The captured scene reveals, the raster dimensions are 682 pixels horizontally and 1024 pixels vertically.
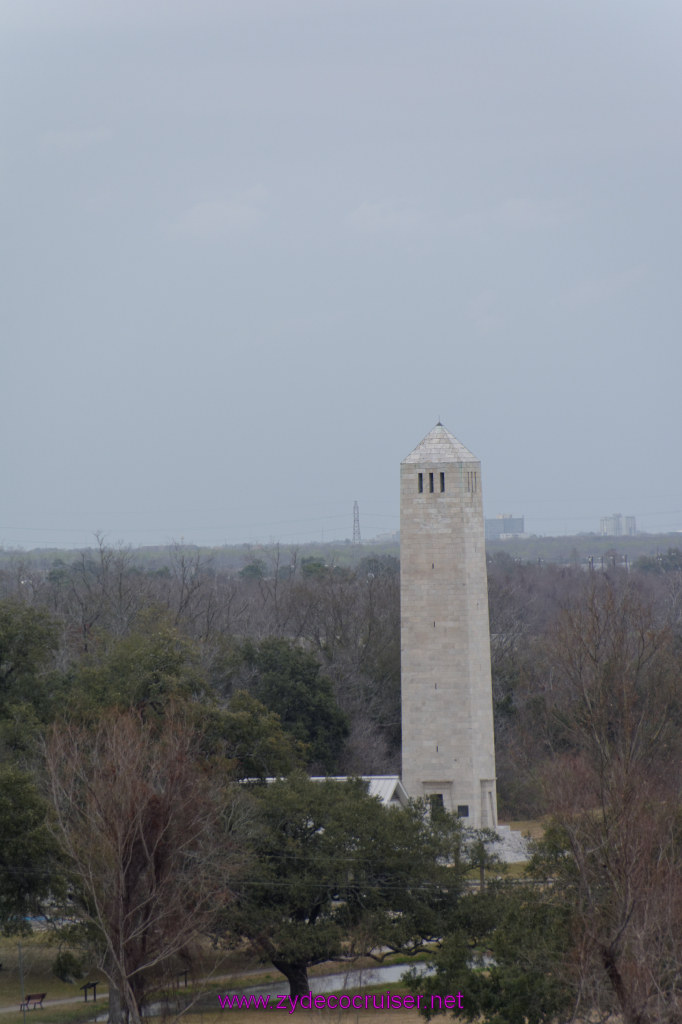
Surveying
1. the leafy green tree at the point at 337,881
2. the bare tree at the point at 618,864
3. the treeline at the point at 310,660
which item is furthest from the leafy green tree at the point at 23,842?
the bare tree at the point at 618,864

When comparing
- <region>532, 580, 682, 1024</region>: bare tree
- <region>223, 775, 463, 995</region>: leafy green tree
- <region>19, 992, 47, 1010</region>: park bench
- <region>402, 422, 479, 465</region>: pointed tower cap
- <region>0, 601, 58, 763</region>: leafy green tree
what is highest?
<region>402, 422, 479, 465</region>: pointed tower cap

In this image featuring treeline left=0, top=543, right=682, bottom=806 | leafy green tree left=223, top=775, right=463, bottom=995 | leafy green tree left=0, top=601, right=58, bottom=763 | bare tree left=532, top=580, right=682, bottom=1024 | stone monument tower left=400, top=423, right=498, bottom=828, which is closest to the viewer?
bare tree left=532, top=580, right=682, bottom=1024

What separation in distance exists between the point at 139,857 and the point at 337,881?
6447mm

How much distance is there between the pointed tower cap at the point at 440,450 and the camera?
119 feet

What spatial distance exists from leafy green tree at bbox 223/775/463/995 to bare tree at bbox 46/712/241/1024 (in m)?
2.31

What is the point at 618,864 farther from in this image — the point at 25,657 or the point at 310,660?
the point at 310,660

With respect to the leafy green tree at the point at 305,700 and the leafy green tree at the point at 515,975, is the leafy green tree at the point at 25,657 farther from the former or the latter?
the leafy green tree at the point at 515,975

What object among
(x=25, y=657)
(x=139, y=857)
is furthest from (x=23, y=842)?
(x=25, y=657)

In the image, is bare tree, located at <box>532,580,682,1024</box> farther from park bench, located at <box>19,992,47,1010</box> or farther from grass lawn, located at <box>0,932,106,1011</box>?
grass lawn, located at <box>0,932,106,1011</box>

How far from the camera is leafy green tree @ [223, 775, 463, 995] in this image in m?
23.2

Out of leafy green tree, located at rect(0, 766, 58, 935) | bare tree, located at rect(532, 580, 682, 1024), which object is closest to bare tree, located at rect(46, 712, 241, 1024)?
leafy green tree, located at rect(0, 766, 58, 935)

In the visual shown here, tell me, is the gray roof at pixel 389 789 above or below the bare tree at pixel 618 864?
below

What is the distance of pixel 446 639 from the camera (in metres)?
A: 35.4

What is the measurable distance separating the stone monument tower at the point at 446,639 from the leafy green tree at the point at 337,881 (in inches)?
377
